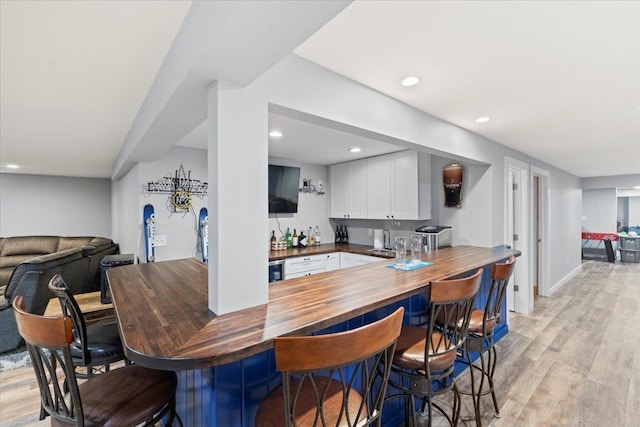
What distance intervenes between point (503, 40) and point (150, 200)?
10.6 ft

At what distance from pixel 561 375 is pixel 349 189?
3187 mm

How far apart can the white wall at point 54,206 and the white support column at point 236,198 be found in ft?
21.1

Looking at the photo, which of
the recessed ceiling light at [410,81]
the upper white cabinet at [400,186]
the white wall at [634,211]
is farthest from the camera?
the white wall at [634,211]

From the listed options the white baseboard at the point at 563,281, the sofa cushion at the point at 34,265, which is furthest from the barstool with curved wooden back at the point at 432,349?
the white baseboard at the point at 563,281

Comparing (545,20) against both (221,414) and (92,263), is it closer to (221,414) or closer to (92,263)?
(221,414)

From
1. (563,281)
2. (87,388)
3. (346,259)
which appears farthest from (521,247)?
(87,388)

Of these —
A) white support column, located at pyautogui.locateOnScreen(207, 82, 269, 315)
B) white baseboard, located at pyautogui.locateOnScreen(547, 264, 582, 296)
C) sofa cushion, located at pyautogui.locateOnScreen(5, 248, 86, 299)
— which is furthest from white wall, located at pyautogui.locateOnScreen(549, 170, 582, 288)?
sofa cushion, located at pyautogui.locateOnScreen(5, 248, 86, 299)

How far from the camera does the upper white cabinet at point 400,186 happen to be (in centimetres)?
368

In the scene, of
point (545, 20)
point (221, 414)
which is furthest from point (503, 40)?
point (221, 414)

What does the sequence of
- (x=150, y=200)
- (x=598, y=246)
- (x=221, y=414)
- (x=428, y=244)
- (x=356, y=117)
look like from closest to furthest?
1. (x=221, y=414)
2. (x=356, y=117)
3. (x=150, y=200)
4. (x=428, y=244)
5. (x=598, y=246)

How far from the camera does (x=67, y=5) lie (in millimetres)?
1144

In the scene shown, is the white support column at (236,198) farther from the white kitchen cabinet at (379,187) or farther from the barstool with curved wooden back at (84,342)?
the white kitchen cabinet at (379,187)

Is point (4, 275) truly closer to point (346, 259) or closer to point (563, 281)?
point (346, 259)

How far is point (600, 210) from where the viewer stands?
27.3 ft
